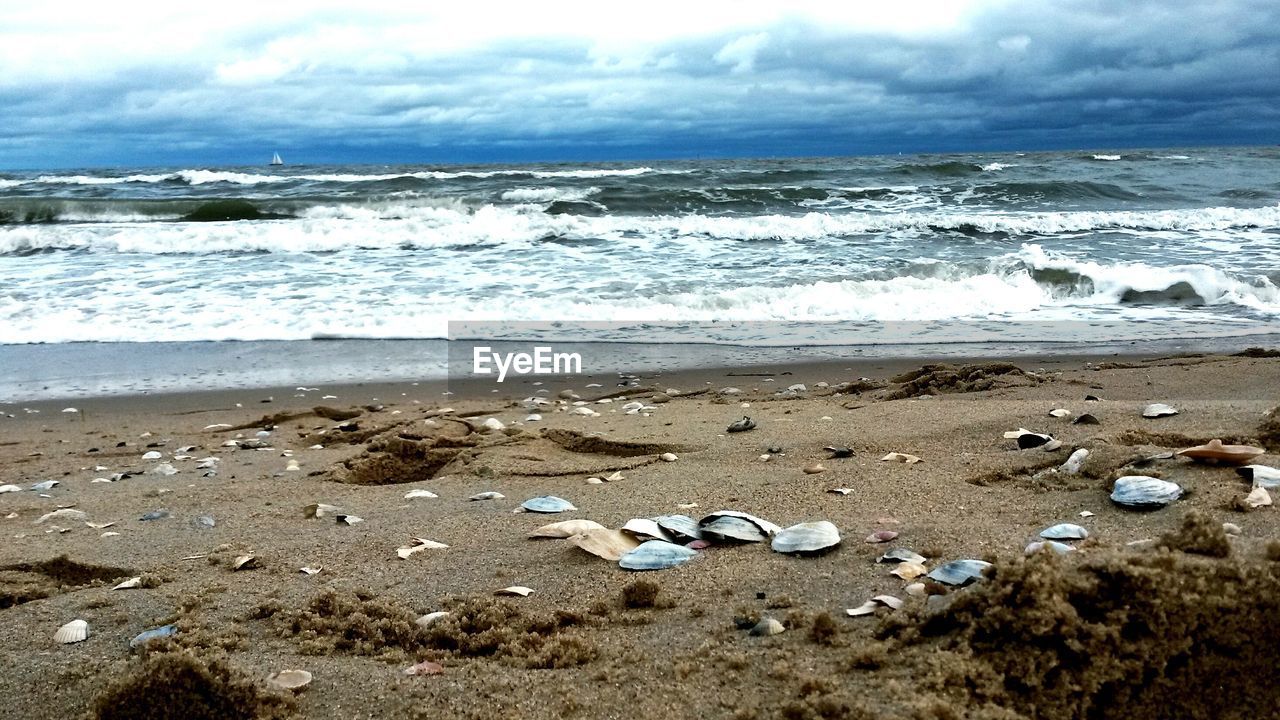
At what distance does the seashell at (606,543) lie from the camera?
8.63 feet

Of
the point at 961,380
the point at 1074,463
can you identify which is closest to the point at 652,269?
the point at 961,380

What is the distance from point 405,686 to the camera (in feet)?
6.46

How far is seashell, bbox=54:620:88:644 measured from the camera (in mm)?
2283

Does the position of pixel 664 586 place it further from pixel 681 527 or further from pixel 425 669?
pixel 425 669

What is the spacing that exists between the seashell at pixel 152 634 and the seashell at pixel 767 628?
1381mm

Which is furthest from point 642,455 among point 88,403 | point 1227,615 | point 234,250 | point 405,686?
→ point 234,250

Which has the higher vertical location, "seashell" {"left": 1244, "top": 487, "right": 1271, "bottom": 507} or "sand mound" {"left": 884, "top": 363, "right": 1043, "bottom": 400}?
"seashell" {"left": 1244, "top": 487, "right": 1271, "bottom": 507}

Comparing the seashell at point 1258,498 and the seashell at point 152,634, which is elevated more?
the seashell at point 1258,498

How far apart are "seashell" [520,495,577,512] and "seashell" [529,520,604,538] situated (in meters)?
0.42

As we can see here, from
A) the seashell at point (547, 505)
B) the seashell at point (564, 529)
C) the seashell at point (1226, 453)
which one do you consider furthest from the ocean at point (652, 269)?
the seashell at point (1226, 453)

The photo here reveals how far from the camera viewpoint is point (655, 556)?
2572 mm

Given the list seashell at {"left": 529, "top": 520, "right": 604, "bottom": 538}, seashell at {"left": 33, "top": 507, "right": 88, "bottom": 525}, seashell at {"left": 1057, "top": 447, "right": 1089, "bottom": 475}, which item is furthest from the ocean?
seashell at {"left": 529, "top": 520, "right": 604, "bottom": 538}

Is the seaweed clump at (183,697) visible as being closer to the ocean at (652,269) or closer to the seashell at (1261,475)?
the seashell at (1261,475)

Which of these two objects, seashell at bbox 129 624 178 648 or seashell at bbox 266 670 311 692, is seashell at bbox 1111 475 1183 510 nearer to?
seashell at bbox 266 670 311 692
